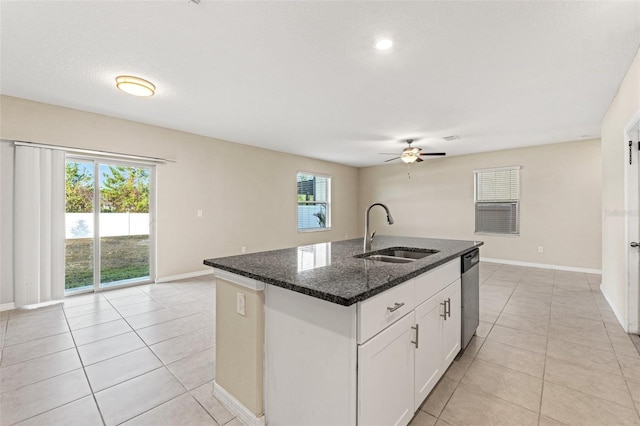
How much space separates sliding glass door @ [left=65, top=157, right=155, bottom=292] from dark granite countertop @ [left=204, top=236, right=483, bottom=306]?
11.0ft

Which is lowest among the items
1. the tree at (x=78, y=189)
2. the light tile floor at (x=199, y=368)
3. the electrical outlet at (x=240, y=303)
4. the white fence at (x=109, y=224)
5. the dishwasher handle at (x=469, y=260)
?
the light tile floor at (x=199, y=368)

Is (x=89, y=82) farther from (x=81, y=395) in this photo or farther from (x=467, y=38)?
(x=467, y=38)

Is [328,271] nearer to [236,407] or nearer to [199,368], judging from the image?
[236,407]

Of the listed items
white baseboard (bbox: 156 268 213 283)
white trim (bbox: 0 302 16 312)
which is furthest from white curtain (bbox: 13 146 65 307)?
white baseboard (bbox: 156 268 213 283)

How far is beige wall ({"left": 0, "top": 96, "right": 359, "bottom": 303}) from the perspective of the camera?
11.6 feet

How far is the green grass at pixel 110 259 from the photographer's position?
3.79 m

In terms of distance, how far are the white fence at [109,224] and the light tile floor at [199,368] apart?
952 mm

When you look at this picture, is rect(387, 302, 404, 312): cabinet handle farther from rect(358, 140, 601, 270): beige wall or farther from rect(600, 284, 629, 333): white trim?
rect(358, 140, 601, 270): beige wall

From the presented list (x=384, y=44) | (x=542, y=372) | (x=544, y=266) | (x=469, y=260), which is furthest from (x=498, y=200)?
(x=384, y=44)

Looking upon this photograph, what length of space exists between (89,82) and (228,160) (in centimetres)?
253

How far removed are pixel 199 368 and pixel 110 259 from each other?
299 centimetres

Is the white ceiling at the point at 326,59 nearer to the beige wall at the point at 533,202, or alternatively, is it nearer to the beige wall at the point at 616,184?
the beige wall at the point at 616,184

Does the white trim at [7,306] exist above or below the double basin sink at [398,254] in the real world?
below

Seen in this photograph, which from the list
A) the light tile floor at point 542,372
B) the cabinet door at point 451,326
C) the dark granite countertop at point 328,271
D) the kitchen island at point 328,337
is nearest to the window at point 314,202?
the light tile floor at point 542,372
